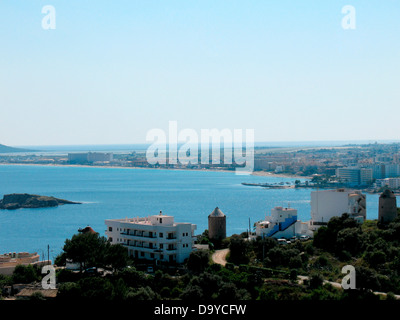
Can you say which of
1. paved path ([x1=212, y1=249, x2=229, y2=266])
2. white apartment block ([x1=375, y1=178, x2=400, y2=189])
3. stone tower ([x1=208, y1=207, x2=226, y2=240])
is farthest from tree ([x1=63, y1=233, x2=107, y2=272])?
white apartment block ([x1=375, y1=178, x2=400, y2=189])

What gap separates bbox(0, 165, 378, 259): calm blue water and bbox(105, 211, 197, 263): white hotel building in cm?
609

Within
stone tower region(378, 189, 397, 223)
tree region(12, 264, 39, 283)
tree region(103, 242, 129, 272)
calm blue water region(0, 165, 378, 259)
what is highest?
stone tower region(378, 189, 397, 223)

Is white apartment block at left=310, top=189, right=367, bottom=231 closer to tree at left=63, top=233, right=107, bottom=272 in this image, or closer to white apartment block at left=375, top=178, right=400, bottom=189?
tree at left=63, top=233, right=107, bottom=272

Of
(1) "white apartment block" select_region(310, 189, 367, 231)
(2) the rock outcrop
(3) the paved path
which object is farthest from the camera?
(2) the rock outcrop

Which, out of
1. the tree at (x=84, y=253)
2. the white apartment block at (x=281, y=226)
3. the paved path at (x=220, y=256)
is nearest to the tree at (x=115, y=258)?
the tree at (x=84, y=253)

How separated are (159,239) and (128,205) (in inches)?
805

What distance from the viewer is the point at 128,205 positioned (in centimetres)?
3312

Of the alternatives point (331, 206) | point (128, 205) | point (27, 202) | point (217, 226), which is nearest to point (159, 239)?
point (217, 226)

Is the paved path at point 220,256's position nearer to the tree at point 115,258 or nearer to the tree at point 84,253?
the tree at point 115,258

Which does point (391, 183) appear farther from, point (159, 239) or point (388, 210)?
point (159, 239)

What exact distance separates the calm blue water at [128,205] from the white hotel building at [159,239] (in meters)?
6.09

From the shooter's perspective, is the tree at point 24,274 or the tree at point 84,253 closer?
the tree at point 24,274

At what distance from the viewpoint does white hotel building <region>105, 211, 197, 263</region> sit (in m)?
12.8

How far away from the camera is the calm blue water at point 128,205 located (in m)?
24.2
